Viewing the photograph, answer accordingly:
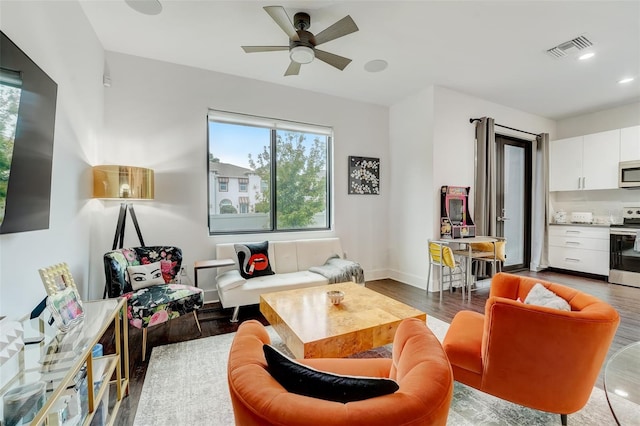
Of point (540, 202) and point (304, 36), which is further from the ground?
point (304, 36)

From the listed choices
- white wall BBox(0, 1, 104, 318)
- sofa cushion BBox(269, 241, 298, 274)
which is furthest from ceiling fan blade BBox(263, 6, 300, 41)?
sofa cushion BBox(269, 241, 298, 274)

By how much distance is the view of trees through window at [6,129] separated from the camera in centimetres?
128

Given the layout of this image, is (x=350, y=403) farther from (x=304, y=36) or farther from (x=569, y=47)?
(x=569, y=47)

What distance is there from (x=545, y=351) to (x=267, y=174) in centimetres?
355

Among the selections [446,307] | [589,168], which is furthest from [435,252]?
[589,168]

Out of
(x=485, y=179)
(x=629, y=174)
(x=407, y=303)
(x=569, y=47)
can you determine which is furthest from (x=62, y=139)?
(x=629, y=174)

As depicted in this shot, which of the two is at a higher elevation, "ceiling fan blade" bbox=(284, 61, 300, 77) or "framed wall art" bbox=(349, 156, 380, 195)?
"ceiling fan blade" bbox=(284, 61, 300, 77)

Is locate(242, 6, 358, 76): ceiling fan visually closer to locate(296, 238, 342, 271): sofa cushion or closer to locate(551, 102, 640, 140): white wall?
locate(296, 238, 342, 271): sofa cushion

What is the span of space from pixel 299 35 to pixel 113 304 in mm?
2598

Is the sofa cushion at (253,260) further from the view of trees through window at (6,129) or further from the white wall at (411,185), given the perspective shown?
the white wall at (411,185)

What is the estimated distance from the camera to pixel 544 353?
130 cm

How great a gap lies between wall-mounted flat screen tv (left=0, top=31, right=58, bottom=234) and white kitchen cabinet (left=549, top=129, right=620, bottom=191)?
7.20 m

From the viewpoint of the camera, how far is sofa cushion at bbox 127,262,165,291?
254cm

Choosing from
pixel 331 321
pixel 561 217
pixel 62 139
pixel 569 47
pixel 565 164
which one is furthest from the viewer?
pixel 561 217
